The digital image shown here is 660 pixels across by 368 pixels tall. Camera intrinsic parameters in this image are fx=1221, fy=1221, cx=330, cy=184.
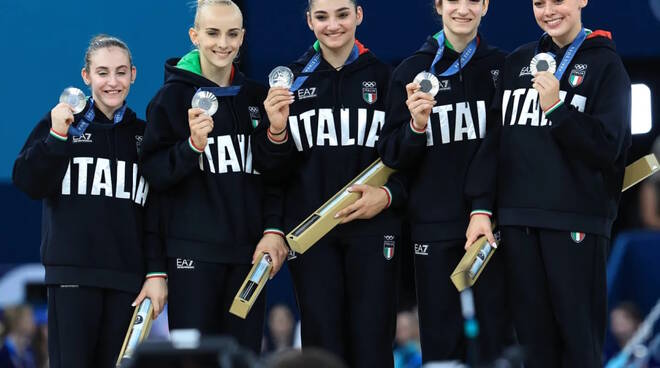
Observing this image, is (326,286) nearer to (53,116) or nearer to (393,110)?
(393,110)

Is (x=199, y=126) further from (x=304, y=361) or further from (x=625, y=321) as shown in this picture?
(x=625, y=321)

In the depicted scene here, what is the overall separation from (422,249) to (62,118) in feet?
6.09

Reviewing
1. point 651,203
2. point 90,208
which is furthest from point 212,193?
point 651,203

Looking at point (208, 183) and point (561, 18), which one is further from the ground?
point (561, 18)

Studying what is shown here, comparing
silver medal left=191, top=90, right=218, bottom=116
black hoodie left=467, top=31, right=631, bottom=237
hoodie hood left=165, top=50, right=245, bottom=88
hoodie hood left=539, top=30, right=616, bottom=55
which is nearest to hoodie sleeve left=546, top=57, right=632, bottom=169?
black hoodie left=467, top=31, right=631, bottom=237

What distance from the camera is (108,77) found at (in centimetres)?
625

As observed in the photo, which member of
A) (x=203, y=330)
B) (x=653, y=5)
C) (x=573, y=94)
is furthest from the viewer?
(x=653, y=5)

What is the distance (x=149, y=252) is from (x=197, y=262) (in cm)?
30

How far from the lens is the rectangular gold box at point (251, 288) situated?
5840 millimetres

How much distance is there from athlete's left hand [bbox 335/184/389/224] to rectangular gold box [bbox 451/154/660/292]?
49 centimetres

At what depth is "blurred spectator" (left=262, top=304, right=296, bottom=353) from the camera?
34.1 ft

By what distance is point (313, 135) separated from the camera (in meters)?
6.08

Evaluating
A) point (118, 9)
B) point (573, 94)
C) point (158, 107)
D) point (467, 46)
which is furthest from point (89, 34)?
point (573, 94)

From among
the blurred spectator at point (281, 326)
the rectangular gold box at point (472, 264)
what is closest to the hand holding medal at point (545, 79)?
the rectangular gold box at point (472, 264)
